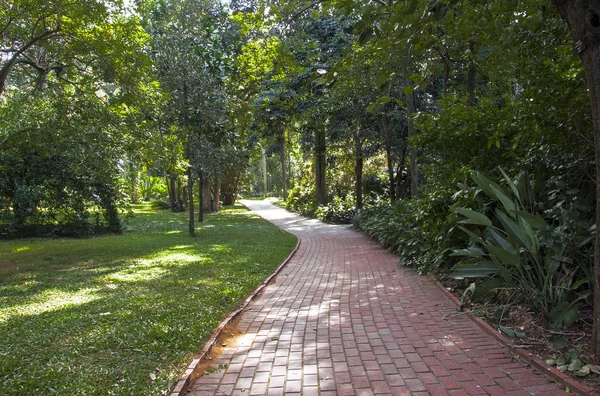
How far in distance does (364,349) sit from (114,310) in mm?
3282

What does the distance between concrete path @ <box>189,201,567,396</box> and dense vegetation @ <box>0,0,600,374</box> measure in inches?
30.8

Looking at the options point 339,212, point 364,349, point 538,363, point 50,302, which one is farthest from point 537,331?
point 339,212

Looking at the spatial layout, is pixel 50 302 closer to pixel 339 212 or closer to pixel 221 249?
pixel 221 249

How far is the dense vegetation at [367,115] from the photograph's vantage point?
179 inches

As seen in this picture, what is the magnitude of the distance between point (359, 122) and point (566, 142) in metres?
11.0

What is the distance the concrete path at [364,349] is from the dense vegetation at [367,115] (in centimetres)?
78

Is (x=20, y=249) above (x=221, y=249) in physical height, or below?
below

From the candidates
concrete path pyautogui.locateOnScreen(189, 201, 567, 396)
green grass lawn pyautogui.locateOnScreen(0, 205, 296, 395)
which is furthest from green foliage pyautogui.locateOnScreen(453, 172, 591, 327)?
green grass lawn pyautogui.locateOnScreen(0, 205, 296, 395)

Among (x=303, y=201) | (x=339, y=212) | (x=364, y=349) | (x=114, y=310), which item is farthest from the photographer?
(x=303, y=201)

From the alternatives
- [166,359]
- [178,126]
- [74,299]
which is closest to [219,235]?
[178,126]

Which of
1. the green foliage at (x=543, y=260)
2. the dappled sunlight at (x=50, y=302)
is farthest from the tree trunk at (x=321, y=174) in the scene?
the green foliage at (x=543, y=260)

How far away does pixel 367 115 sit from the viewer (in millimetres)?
15789

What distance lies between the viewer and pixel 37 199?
13.6m

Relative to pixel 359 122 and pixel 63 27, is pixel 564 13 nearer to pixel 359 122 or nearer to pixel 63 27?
pixel 63 27
